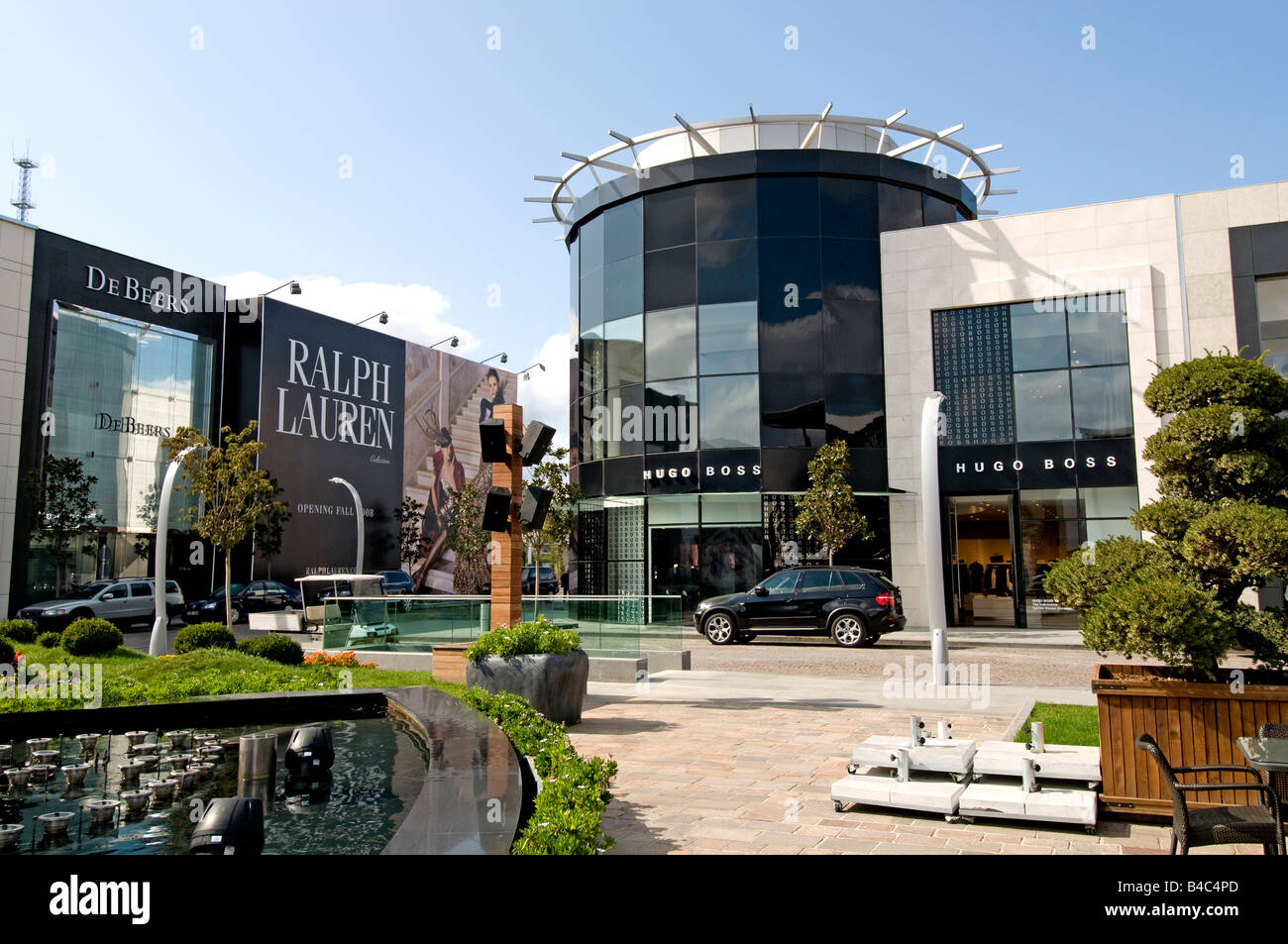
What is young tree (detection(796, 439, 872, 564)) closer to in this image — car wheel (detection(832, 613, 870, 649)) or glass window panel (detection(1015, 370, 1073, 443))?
car wheel (detection(832, 613, 870, 649))

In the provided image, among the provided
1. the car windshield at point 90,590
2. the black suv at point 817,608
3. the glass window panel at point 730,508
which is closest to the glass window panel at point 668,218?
the glass window panel at point 730,508

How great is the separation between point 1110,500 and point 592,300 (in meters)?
17.0

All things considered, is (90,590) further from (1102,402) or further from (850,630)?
(1102,402)

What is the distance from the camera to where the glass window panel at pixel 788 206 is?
2672 centimetres

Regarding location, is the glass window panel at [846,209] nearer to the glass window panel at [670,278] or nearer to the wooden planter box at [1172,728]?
the glass window panel at [670,278]

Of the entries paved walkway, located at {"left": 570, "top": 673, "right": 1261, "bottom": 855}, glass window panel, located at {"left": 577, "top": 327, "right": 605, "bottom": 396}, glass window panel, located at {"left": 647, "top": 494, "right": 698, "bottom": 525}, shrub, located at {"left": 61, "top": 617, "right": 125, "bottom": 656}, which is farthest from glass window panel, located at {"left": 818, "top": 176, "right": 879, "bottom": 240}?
shrub, located at {"left": 61, "top": 617, "right": 125, "bottom": 656}

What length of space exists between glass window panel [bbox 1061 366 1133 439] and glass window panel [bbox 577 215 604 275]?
50.0 feet

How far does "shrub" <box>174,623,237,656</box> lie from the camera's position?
16.3m

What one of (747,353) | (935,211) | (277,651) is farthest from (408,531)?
(277,651)

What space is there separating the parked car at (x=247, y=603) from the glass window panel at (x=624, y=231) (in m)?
17.7

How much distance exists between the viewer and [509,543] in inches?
440
